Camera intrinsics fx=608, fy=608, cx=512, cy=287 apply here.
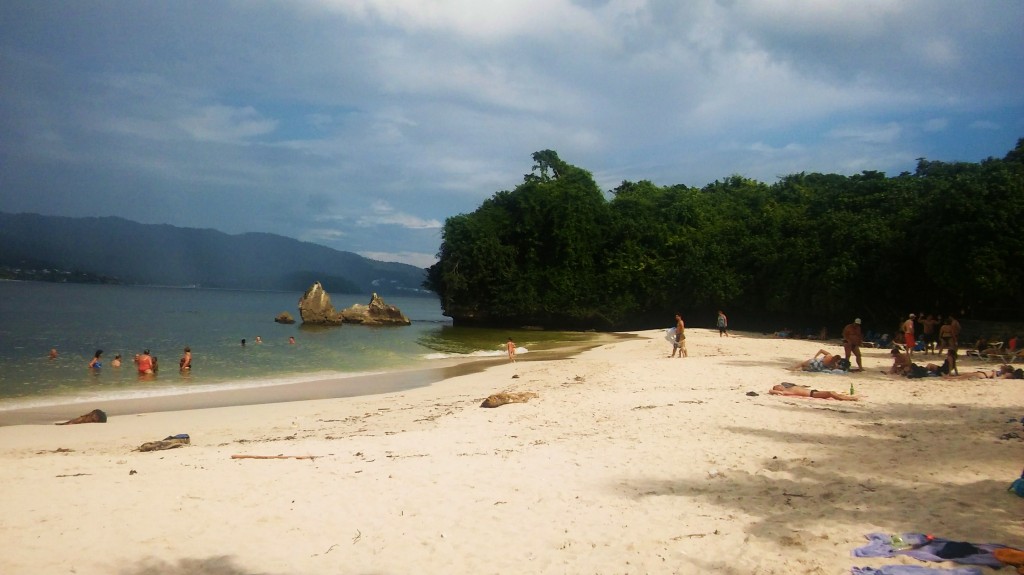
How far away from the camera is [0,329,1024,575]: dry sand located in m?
5.49

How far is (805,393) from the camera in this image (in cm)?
1266

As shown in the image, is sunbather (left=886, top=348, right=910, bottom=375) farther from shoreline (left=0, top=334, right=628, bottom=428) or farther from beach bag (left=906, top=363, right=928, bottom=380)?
shoreline (left=0, top=334, right=628, bottom=428)

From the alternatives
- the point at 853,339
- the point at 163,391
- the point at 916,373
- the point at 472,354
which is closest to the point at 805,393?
the point at 916,373

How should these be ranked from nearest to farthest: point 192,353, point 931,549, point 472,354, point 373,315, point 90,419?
point 931,549 → point 90,419 → point 192,353 → point 472,354 → point 373,315

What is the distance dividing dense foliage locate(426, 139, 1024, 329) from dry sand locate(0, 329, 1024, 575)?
15188 millimetres

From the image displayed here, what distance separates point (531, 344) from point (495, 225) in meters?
23.1

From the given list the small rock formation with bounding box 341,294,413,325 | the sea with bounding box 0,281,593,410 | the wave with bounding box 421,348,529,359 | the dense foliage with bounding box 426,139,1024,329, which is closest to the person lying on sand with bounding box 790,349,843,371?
the dense foliage with bounding box 426,139,1024,329

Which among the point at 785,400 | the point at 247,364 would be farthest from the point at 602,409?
the point at 247,364

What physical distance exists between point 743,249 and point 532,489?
39.2 metres

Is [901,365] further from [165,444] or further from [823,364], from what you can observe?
[165,444]

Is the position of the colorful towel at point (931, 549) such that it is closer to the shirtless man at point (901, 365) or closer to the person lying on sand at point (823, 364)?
the person lying on sand at point (823, 364)

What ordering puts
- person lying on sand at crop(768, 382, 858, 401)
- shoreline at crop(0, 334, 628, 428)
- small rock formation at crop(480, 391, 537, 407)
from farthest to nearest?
1. shoreline at crop(0, 334, 628, 428)
2. small rock formation at crop(480, 391, 537, 407)
3. person lying on sand at crop(768, 382, 858, 401)

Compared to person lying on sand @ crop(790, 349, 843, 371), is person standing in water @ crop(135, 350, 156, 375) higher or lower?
lower

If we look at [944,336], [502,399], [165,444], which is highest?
[944,336]
